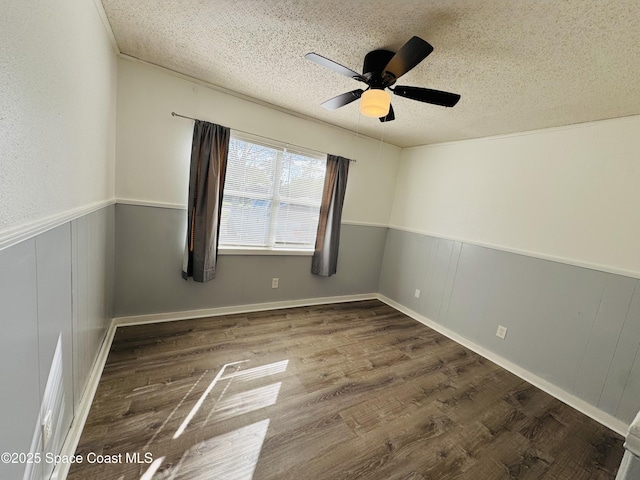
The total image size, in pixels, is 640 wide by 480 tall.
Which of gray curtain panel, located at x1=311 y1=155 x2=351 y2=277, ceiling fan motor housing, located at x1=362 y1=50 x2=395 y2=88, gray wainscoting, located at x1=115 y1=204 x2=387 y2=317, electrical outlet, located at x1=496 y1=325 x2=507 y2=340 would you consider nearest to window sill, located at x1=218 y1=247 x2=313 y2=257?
gray wainscoting, located at x1=115 y1=204 x2=387 y2=317

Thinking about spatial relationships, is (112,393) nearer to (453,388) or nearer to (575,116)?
(453,388)

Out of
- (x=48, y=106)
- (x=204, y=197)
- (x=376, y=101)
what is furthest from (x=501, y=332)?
(x=48, y=106)

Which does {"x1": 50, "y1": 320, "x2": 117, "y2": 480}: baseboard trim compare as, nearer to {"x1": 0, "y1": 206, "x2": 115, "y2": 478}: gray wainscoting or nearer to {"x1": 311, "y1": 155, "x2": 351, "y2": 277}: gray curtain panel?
{"x1": 0, "y1": 206, "x2": 115, "y2": 478}: gray wainscoting

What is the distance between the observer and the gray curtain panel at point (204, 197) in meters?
2.37

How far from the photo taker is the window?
270 cm

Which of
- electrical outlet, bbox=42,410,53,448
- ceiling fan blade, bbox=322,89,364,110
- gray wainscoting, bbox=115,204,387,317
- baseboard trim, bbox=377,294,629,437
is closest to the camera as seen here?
electrical outlet, bbox=42,410,53,448

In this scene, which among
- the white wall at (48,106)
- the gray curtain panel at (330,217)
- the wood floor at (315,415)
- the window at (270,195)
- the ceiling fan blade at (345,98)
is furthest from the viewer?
the gray curtain panel at (330,217)

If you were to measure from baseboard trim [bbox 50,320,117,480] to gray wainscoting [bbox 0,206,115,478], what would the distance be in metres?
0.06

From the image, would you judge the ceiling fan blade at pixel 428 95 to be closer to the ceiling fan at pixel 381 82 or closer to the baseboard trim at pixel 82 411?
the ceiling fan at pixel 381 82

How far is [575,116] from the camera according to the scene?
2.07 meters

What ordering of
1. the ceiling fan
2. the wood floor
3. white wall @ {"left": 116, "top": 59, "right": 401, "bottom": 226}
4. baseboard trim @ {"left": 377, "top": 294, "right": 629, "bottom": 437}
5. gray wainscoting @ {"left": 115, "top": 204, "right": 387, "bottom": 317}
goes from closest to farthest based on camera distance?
the wood floor < the ceiling fan < baseboard trim @ {"left": 377, "top": 294, "right": 629, "bottom": 437} < white wall @ {"left": 116, "top": 59, "right": 401, "bottom": 226} < gray wainscoting @ {"left": 115, "top": 204, "right": 387, "bottom": 317}

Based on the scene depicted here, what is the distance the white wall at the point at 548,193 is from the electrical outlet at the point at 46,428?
11.2ft

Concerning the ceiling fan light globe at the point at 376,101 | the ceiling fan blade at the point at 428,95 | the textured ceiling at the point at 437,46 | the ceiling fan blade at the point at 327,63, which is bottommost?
the ceiling fan light globe at the point at 376,101

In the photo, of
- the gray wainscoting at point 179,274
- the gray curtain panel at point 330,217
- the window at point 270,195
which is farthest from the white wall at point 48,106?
the gray curtain panel at point 330,217
